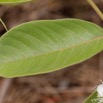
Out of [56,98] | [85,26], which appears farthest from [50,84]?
[85,26]

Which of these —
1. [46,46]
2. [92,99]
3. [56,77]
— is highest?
[46,46]

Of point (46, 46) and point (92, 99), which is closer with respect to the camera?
point (46, 46)

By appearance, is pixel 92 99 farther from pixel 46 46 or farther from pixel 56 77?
pixel 56 77

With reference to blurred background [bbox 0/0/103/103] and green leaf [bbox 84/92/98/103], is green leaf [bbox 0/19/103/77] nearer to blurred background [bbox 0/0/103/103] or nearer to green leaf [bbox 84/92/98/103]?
green leaf [bbox 84/92/98/103]

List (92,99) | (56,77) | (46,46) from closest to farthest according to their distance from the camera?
(46,46), (92,99), (56,77)

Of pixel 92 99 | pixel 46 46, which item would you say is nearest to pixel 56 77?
pixel 92 99

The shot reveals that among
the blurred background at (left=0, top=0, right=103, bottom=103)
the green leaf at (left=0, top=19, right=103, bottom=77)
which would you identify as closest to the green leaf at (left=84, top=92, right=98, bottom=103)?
the green leaf at (left=0, top=19, right=103, bottom=77)

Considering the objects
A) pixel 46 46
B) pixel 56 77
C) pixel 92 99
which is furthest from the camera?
pixel 56 77

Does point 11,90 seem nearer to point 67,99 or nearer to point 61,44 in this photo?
point 67,99
